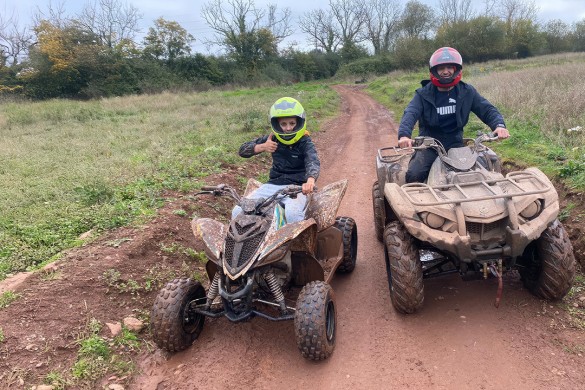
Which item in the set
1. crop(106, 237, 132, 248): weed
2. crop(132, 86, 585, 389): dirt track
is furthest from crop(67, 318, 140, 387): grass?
crop(106, 237, 132, 248): weed

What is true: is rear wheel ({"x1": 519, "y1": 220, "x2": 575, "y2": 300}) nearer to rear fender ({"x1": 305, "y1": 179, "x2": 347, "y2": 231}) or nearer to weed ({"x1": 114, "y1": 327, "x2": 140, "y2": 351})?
rear fender ({"x1": 305, "y1": 179, "x2": 347, "y2": 231})

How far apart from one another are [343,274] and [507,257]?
6.23ft

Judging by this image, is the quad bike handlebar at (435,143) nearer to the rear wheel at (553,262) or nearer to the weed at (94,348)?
the rear wheel at (553,262)

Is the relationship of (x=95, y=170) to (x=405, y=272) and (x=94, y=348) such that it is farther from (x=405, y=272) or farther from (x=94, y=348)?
(x=405, y=272)

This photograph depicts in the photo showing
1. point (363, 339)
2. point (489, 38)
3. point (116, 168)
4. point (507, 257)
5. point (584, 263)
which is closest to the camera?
point (507, 257)

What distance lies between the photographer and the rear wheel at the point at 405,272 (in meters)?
3.51

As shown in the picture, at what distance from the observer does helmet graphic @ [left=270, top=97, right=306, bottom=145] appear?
14.2 feet

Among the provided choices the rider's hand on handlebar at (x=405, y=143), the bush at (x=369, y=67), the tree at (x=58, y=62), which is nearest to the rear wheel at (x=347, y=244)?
the rider's hand on handlebar at (x=405, y=143)

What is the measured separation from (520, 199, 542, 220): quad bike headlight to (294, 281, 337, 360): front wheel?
1.69 meters

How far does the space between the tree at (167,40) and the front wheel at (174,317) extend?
4154cm

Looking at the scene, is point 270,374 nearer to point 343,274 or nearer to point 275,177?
point 343,274

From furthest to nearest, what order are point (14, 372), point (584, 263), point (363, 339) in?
point (584, 263) → point (363, 339) → point (14, 372)

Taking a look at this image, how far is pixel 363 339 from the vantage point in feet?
11.9

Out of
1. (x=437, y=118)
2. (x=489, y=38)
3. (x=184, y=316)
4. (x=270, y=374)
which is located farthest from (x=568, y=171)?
(x=489, y=38)
